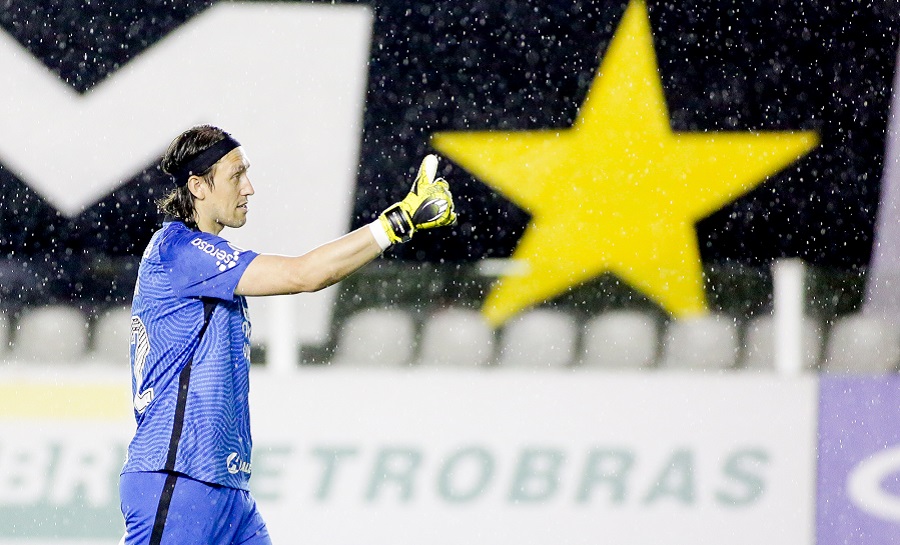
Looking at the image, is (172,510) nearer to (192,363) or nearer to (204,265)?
(192,363)

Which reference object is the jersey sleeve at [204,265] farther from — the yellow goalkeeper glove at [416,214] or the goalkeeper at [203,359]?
the yellow goalkeeper glove at [416,214]

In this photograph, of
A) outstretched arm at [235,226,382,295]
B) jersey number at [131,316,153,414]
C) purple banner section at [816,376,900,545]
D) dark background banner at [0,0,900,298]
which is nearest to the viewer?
outstretched arm at [235,226,382,295]

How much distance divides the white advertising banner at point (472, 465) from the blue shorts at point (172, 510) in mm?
1972

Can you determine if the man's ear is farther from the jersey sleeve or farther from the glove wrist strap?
the glove wrist strap

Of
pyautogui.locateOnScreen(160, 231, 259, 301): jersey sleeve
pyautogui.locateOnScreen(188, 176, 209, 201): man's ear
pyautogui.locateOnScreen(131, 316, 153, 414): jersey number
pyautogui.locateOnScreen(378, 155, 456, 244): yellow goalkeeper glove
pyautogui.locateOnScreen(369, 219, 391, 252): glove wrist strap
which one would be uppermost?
pyautogui.locateOnScreen(188, 176, 209, 201): man's ear

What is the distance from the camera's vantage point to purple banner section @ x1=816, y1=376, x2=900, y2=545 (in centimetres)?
447

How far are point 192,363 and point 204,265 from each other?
0.22 meters

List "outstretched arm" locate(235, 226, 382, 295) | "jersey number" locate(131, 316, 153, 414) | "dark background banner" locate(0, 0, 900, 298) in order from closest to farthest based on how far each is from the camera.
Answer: "outstretched arm" locate(235, 226, 382, 295) < "jersey number" locate(131, 316, 153, 414) < "dark background banner" locate(0, 0, 900, 298)

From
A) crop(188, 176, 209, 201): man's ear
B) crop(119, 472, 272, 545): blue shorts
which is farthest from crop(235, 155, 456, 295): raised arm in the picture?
crop(119, 472, 272, 545): blue shorts

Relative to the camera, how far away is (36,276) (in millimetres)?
5086

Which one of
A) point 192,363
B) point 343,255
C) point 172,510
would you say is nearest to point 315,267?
point 343,255

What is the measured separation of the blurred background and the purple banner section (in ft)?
0.04

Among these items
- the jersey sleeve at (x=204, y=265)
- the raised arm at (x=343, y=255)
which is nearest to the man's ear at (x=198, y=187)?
the jersey sleeve at (x=204, y=265)

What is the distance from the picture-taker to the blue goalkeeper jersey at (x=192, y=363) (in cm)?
254
